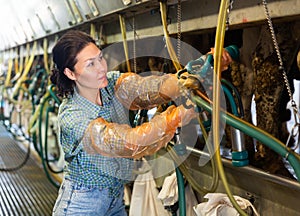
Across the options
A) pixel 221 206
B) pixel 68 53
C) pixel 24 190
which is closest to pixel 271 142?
pixel 221 206

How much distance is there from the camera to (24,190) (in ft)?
11.7

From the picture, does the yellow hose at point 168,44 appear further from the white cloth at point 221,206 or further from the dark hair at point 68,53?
the white cloth at point 221,206

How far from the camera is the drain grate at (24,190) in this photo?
3111 mm

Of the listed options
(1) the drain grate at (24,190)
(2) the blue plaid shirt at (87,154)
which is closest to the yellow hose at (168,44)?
(2) the blue plaid shirt at (87,154)

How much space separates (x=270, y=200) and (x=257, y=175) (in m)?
0.10

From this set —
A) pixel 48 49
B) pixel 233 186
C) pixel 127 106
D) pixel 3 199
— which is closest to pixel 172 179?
pixel 233 186

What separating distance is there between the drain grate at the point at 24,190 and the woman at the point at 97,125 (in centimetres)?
154

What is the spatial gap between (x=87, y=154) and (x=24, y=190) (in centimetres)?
225

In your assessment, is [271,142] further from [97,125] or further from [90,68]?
[90,68]

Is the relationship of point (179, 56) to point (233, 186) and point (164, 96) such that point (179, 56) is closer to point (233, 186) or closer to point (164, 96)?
point (164, 96)

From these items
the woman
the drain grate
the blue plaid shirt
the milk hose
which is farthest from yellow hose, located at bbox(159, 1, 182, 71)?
the drain grate

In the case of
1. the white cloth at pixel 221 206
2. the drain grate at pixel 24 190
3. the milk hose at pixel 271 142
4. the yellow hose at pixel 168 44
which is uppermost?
the yellow hose at pixel 168 44

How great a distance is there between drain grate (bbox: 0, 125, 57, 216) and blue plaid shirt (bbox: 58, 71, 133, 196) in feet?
5.13

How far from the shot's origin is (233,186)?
5.49 feet
